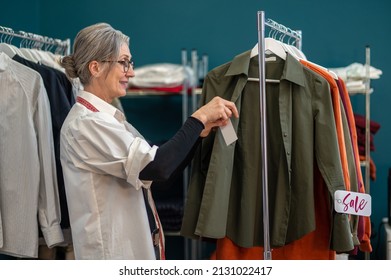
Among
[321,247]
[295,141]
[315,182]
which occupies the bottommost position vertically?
[321,247]

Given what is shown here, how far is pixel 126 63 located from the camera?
1949mm

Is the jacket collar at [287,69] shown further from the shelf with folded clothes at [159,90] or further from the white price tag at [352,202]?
the shelf with folded clothes at [159,90]

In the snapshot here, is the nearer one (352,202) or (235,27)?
(352,202)

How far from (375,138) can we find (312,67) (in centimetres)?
190

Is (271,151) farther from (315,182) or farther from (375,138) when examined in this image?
(375,138)

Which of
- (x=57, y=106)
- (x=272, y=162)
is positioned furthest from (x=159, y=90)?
(x=272, y=162)

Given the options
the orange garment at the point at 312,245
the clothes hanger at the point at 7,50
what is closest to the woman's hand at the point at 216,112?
the orange garment at the point at 312,245

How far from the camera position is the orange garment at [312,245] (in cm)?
220

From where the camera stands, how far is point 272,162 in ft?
7.16

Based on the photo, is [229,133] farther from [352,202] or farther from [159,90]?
[159,90]

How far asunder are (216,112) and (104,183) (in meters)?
0.43

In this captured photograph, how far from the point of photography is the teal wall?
388 cm

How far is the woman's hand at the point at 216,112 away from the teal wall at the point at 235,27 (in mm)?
2037
